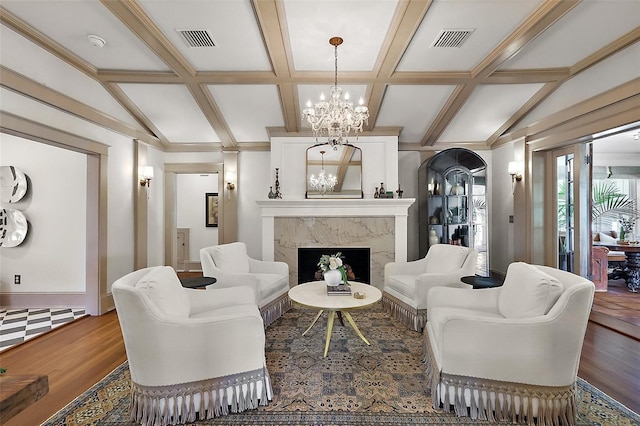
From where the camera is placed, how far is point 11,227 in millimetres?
3803

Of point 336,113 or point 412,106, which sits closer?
point 336,113

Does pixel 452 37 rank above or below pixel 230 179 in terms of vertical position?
above

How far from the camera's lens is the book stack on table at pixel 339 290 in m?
2.77

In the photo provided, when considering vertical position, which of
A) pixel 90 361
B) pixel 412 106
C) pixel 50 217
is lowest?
pixel 90 361

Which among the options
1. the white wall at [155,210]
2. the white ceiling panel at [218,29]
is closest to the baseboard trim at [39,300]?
the white wall at [155,210]

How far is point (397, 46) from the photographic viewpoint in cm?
292

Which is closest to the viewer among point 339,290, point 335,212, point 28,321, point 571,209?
point 339,290

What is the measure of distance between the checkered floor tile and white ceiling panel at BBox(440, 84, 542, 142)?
19.6 feet

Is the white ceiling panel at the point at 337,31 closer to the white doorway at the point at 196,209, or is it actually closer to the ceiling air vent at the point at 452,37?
the ceiling air vent at the point at 452,37

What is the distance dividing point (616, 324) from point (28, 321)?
6765 millimetres

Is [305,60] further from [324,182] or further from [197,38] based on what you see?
[324,182]

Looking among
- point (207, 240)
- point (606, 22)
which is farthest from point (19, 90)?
point (606, 22)

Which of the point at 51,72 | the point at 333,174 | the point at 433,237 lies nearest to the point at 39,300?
the point at 51,72

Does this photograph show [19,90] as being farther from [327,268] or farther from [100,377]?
[327,268]
